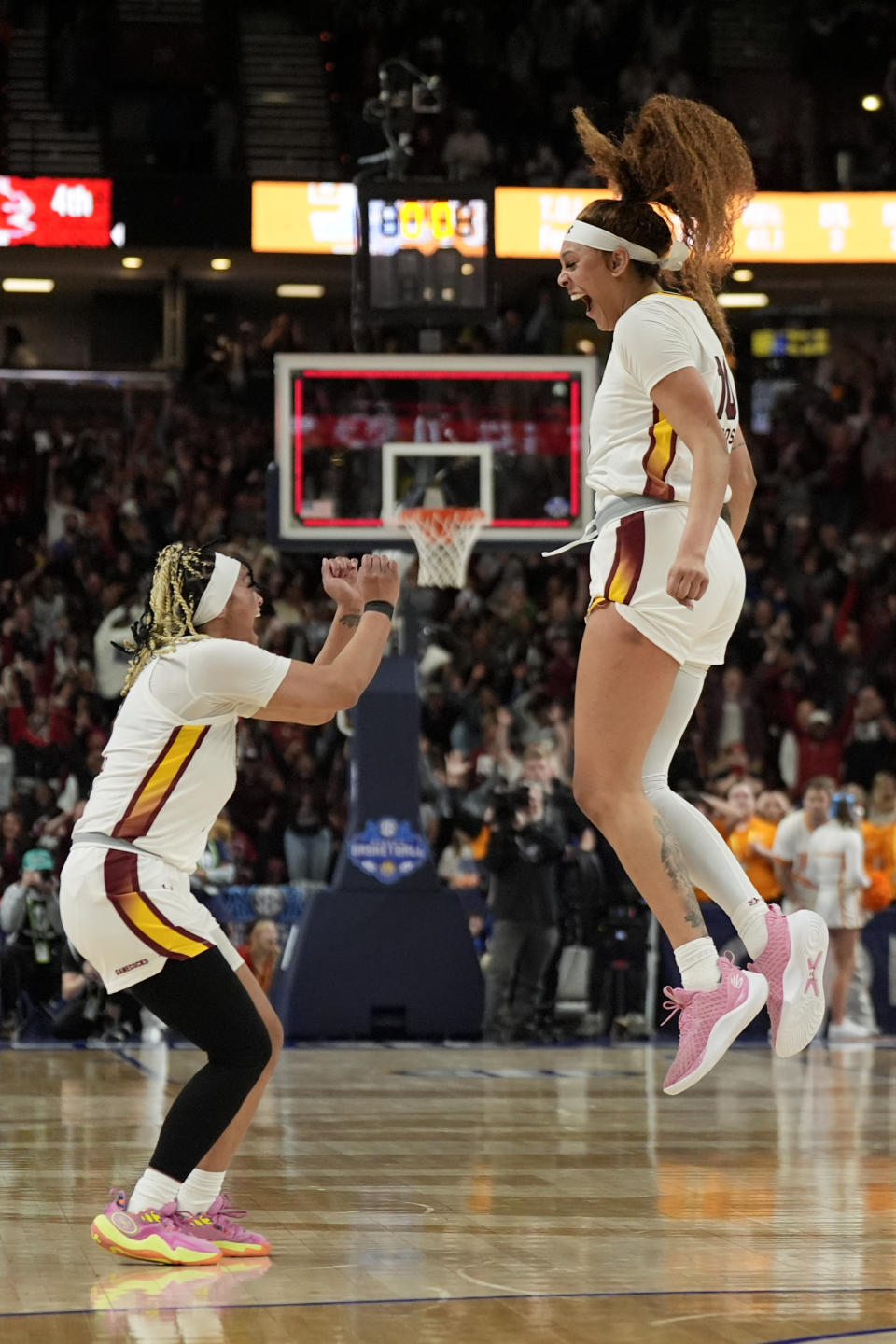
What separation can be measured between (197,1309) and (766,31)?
22.7 metres

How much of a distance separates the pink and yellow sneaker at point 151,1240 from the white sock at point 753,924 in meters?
1.61

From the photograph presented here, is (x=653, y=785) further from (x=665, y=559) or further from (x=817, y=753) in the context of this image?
(x=817, y=753)

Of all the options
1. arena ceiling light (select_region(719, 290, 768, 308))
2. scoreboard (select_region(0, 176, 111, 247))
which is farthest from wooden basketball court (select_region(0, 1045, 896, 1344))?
arena ceiling light (select_region(719, 290, 768, 308))

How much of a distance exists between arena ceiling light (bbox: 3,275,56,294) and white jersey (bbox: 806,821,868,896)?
13.0 meters

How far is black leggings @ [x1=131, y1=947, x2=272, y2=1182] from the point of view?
16.9 ft

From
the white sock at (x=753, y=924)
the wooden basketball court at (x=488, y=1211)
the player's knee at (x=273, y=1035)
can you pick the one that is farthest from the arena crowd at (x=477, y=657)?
the white sock at (x=753, y=924)

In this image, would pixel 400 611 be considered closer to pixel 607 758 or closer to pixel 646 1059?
pixel 646 1059

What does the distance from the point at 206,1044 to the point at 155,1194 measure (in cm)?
41

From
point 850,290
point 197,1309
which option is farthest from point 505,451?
point 850,290

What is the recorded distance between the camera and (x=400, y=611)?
42.7ft

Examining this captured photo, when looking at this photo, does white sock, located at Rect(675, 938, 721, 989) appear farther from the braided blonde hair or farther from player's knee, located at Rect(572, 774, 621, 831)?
the braided blonde hair

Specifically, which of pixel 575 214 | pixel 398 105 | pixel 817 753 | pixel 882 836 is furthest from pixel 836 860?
pixel 575 214

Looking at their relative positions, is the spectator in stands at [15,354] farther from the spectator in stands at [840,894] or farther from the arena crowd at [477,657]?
the spectator in stands at [840,894]

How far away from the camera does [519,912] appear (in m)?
12.6
